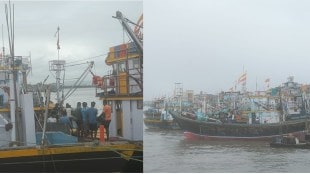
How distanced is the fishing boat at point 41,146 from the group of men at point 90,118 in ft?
0.29

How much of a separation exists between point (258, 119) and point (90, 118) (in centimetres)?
145

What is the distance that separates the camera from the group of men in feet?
16.0

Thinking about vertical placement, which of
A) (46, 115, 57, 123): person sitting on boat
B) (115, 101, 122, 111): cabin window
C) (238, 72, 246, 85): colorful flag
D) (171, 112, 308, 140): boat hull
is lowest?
(171, 112, 308, 140): boat hull

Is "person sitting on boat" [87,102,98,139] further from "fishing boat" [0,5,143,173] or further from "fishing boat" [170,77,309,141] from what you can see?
"fishing boat" [170,77,309,141]

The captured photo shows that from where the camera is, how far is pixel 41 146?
480 centimetres

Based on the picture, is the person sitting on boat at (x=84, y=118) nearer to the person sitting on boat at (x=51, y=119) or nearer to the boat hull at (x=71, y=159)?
the boat hull at (x=71, y=159)

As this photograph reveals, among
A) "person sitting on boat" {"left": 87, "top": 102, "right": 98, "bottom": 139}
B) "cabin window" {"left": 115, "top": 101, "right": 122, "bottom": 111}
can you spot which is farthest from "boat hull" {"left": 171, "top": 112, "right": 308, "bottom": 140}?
"person sitting on boat" {"left": 87, "top": 102, "right": 98, "bottom": 139}

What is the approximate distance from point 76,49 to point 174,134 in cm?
108

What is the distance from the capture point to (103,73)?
193 inches

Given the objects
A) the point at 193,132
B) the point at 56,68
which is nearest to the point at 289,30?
the point at 193,132

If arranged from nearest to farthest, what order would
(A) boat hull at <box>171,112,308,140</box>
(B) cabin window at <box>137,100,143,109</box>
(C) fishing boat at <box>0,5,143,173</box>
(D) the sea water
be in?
(D) the sea water
(A) boat hull at <box>171,112,308,140</box>
(B) cabin window at <box>137,100,143,109</box>
(C) fishing boat at <box>0,5,143,173</box>

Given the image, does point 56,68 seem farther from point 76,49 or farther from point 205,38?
point 205,38

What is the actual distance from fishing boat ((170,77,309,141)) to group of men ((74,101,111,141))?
67cm

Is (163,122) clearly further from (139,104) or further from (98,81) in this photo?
(98,81)
